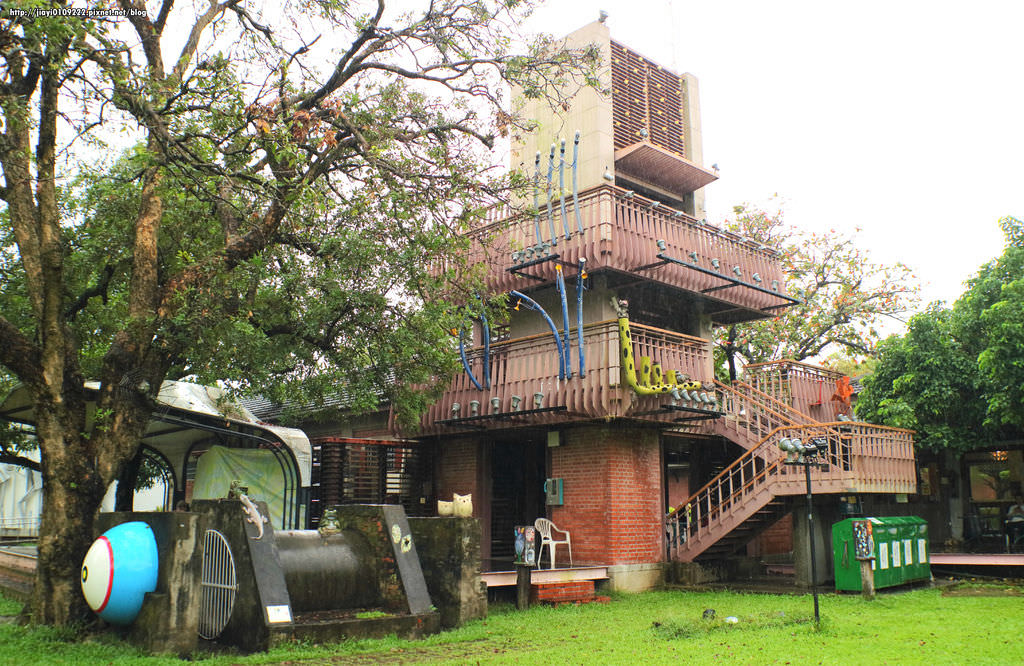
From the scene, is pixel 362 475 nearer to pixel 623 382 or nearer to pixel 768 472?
pixel 623 382

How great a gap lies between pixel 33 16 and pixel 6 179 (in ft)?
10.7

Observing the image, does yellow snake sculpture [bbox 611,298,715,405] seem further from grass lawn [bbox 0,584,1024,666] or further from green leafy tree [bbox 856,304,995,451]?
green leafy tree [bbox 856,304,995,451]

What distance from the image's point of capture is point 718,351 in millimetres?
24047

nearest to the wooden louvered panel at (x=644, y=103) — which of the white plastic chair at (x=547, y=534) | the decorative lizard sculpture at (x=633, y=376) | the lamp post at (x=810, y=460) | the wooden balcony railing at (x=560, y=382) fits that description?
the wooden balcony railing at (x=560, y=382)

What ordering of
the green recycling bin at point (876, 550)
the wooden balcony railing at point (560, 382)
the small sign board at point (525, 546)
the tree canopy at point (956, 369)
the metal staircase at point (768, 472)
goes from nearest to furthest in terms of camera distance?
the small sign board at point (525, 546) < the green recycling bin at point (876, 550) < the wooden balcony railing at point (560, 382) < the metal staircase at point (768, 472) < the tree canopy at point (956, 369)

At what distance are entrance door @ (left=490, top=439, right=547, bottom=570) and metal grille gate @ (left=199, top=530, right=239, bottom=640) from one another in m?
8.37

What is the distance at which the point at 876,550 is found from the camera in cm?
1308

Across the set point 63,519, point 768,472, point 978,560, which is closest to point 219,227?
point 63,519

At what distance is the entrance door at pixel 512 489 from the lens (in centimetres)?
1742

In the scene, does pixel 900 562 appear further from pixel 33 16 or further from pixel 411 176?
pixel 33 16

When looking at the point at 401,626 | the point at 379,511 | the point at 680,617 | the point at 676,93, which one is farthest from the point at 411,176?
the point at 676,93

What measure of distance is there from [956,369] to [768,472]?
6.02 m

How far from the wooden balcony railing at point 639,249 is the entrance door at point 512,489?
3785 millimetres

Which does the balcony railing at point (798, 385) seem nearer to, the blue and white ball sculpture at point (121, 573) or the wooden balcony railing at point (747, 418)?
the wooden balcony railing at point (747, 418)
